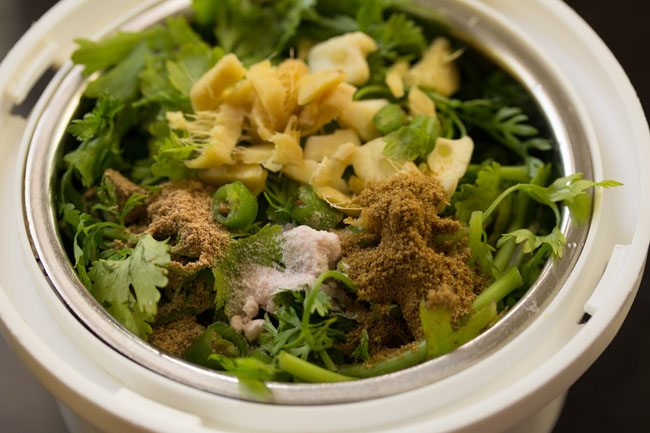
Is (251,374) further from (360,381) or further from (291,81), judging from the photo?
(291,81)

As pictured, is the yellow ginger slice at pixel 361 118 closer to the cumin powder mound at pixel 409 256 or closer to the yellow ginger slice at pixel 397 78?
the yellow ginger slice at pixel 397 78

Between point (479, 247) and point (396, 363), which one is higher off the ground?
point (479, 247)

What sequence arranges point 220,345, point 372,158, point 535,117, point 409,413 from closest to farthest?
point 409,413, point 220,345, point 372,158, point 535,117

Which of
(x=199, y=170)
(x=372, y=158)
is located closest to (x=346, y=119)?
(x=372, y=158)

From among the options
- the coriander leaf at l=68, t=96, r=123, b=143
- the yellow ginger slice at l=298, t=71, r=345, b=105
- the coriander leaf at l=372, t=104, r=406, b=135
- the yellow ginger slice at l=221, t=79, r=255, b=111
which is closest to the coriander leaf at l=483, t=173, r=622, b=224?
the coriander leaf at l=372, t=104, r=406, b=135

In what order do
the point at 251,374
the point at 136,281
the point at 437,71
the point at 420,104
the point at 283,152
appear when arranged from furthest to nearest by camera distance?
the point at 437,71 → the point at 420,104 → the point at 283,152 → the point at 136,281 → the point at 251,374

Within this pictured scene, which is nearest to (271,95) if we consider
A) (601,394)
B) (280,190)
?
(280,190)

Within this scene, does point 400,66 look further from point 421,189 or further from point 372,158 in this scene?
point 421,189

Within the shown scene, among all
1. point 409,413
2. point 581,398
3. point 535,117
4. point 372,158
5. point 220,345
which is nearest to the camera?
point 409,413
